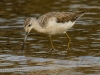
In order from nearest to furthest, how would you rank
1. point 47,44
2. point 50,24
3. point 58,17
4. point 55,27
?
point 50,24
point 55,27
point 58,17
point 47,44

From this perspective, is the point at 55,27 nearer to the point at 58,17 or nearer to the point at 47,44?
the point at 58,17

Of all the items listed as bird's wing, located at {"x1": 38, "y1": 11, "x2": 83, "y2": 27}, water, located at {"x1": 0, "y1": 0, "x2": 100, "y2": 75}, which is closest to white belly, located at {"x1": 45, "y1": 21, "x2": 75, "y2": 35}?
bird's wing, located at {"x1": 38, "y1": 11, "x2": 83, "y2": 27}

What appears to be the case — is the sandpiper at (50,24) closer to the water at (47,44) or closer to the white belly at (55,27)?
the white belly at (55,27)

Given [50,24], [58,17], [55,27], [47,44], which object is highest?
[58,17]

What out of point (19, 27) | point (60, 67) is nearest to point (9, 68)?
point (60, 67)

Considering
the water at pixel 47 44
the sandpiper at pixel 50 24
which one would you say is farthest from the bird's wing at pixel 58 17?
the water at pixel 47 44

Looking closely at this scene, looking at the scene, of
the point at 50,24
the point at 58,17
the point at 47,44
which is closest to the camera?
the point at 50,24

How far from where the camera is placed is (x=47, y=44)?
49.4 ft

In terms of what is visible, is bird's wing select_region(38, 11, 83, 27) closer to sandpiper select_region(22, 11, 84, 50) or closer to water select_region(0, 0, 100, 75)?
sandpiper select_region(22, 11, 84, 50)

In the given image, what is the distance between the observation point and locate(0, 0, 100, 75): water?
1195 cm

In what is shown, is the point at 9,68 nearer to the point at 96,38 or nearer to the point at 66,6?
the point at 96,38

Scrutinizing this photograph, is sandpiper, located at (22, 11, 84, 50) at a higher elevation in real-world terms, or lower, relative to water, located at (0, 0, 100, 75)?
higher

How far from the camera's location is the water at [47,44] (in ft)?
39.2

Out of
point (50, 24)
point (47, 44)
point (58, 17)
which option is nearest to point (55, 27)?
point (50, 24)
